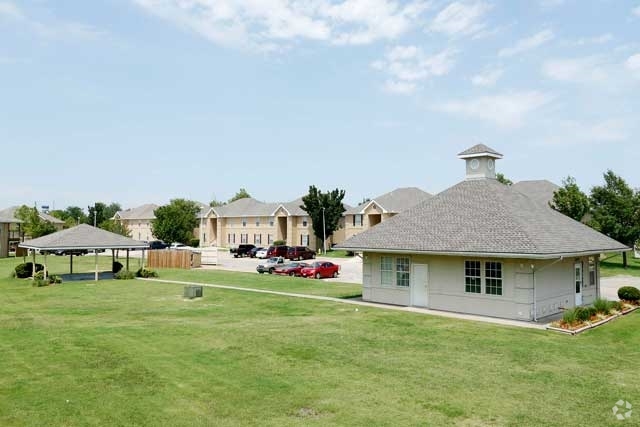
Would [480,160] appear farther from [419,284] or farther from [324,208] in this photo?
[324,208]

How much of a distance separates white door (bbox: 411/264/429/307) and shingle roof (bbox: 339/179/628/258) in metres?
1.37

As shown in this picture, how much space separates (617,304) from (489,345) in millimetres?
11709

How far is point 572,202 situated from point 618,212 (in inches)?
Result: 166

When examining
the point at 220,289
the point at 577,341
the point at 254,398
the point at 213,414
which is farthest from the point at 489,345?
the point at 220,289

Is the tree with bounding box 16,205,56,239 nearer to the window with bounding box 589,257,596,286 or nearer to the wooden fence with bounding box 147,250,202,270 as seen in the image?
the wooden fence with bounding box 147,250,202,270

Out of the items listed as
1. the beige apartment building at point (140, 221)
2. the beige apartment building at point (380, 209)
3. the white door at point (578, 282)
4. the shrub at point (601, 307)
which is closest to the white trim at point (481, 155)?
the white door at point (578, 282)

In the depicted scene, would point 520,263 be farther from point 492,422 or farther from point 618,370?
point 492,422

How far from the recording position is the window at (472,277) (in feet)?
75.8

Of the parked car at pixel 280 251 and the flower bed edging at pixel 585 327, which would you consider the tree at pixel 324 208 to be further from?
the flower bed edging at pixel 585 327

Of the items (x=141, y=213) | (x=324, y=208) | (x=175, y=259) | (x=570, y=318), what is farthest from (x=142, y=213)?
(x=570, y=318)

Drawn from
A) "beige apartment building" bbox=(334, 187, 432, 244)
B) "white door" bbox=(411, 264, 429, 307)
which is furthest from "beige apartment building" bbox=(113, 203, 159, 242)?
"white door" bbox=(411, 264, 429, 307)

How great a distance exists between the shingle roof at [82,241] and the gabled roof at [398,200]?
3945cm

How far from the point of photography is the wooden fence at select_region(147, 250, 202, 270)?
51.2 meters

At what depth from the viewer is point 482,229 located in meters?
23.8
